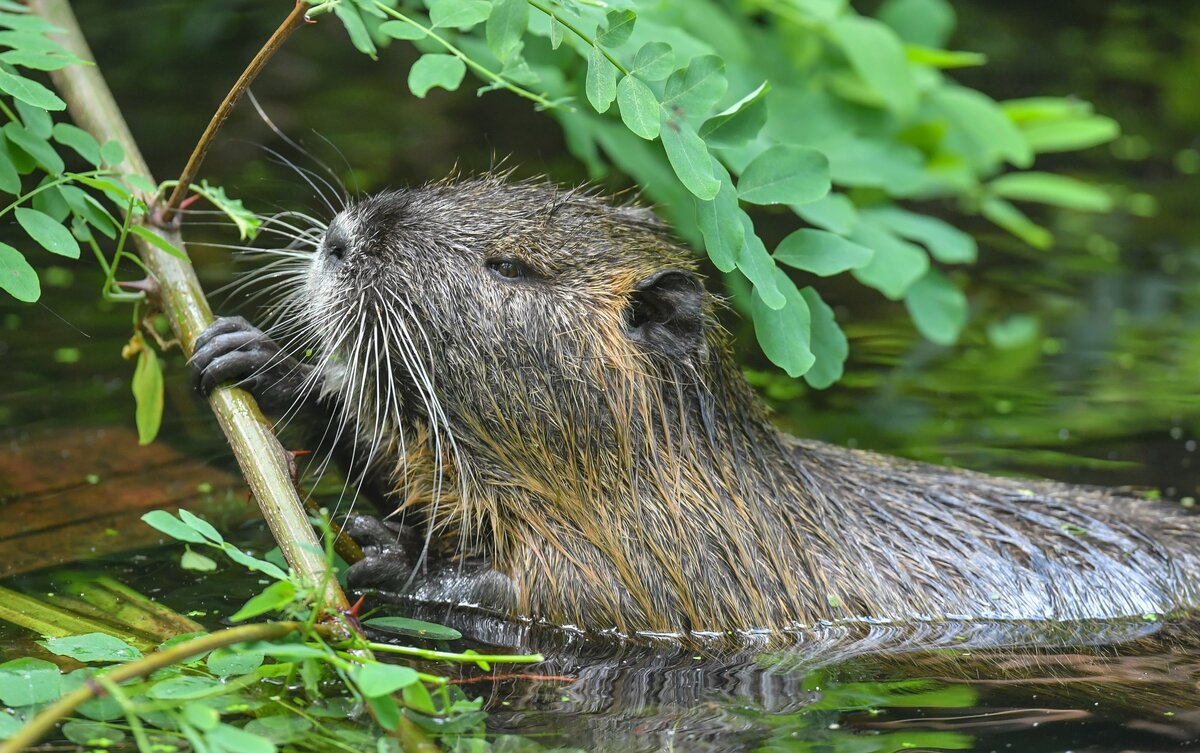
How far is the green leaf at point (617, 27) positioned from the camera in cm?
313

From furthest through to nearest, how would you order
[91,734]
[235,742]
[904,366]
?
[904,366], [91,734], [235,742]

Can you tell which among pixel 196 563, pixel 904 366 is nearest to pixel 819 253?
pixel 196 563

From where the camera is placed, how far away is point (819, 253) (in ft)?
12.6

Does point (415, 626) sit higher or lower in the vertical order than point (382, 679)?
higher

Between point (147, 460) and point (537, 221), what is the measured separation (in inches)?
70.1

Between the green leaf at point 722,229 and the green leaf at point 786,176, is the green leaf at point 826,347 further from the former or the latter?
the green leaf at point 722,229

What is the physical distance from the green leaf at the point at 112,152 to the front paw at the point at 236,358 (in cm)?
44

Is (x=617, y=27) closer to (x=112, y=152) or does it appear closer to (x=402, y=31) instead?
(x=402, y=31)

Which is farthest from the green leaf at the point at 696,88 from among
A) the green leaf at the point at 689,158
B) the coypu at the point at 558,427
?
the coypu at the point at 558,427

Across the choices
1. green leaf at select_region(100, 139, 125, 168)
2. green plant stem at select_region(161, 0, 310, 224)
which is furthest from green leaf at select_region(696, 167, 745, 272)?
green leaf at select_region(100, 139, 125, 168)

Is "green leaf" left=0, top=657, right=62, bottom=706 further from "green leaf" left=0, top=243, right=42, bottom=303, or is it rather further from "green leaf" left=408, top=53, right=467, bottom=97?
"green leaf" left=408, top=53, right=467, bottom=97

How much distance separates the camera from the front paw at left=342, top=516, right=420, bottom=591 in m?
3.72

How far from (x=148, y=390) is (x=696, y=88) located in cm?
159

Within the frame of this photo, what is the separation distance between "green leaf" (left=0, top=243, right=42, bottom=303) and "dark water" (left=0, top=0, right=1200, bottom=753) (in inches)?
35.8
